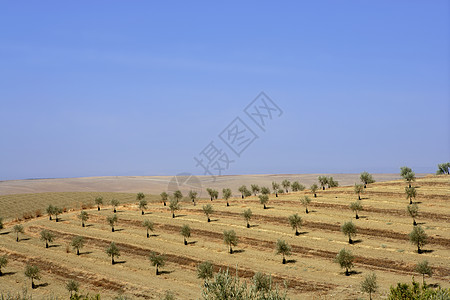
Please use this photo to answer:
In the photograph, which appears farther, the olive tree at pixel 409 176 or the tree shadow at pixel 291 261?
the olive tree at pixel 409 176

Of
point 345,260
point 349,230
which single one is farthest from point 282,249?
point 349,230

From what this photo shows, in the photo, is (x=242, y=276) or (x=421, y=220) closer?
(x=242, y=276)

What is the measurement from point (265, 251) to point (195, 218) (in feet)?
81.0

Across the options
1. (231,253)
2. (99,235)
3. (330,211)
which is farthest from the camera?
(330,211)

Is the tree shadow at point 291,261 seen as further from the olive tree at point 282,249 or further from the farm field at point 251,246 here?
the olive tree at point 282,249

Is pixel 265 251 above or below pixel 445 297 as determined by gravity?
below

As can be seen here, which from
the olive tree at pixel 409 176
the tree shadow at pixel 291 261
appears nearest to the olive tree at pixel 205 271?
the tree shadow at pixel 291 261

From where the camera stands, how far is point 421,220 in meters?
65.0

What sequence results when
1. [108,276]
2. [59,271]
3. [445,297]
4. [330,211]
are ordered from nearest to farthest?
1. [445,297]
2. [108,276]
3. [59,271]
4. [330,211]

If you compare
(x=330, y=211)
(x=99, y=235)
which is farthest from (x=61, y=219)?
(x=330, y=211)

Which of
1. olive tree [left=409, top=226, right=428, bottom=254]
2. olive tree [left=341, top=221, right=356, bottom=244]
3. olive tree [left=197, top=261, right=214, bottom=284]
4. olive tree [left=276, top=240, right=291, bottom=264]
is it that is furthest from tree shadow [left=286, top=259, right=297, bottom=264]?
olive tree [left=409, top=226, right=428, bottom=254]

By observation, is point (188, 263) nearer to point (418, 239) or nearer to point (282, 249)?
point (282, 249)

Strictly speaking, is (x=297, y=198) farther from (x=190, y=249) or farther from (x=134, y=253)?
(x=134, y=253)

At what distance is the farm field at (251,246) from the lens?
46406 mm
